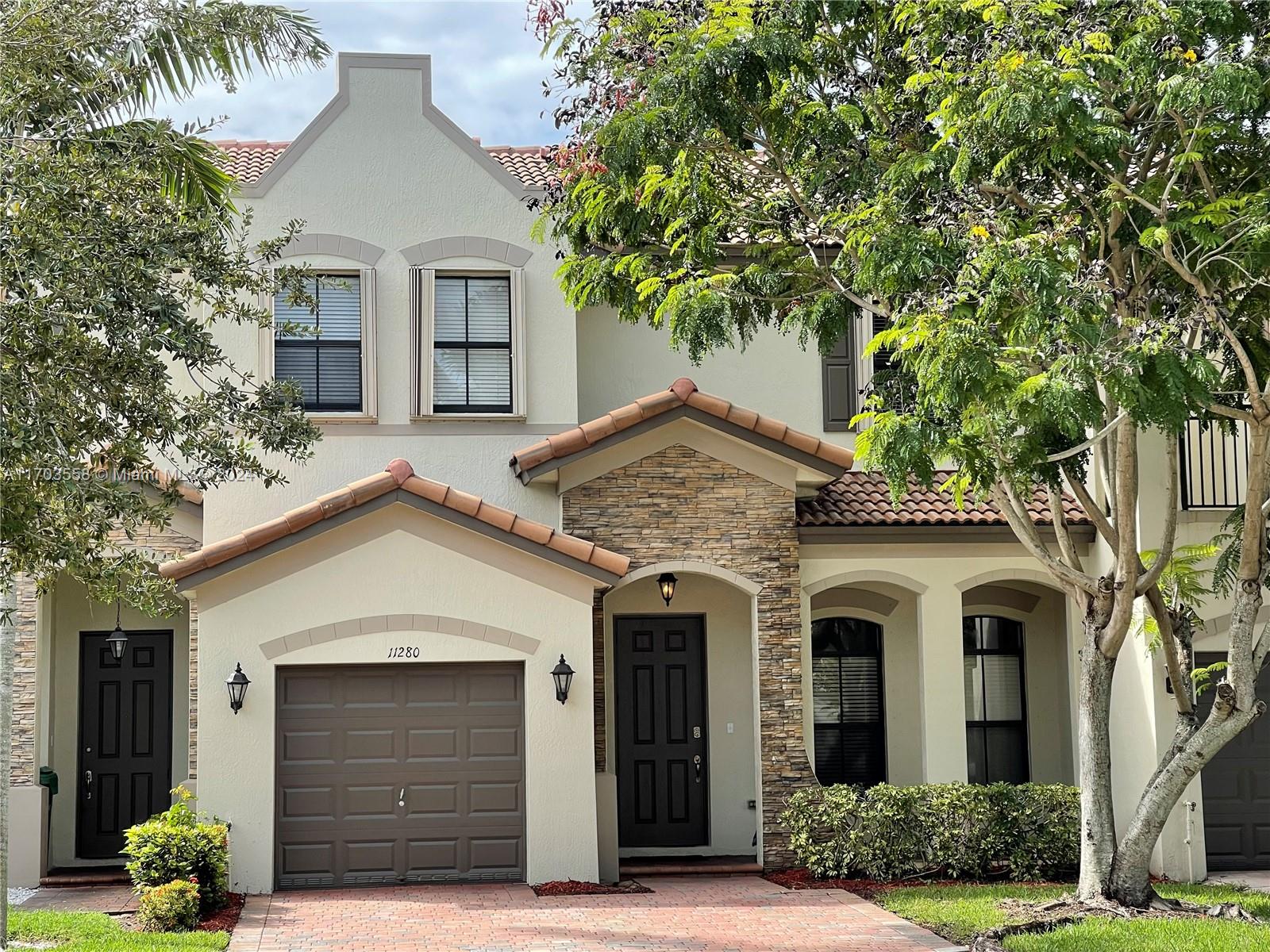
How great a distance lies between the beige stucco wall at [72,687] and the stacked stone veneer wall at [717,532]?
16.9ft

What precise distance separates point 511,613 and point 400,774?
6.94ft

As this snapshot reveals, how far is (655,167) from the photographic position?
1274 cm

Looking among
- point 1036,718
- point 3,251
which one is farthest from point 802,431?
point 3,251

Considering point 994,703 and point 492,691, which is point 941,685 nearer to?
point 994,703

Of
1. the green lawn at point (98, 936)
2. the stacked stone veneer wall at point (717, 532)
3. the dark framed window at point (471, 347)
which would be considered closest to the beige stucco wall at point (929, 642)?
the stacked stone veneer wall at point (717, 532)

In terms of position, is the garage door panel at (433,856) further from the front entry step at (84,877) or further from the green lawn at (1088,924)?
the green lawn at (1088,924)

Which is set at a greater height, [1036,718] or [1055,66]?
[1055,66]

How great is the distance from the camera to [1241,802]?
16.4 m

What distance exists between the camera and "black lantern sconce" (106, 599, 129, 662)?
54.1ft

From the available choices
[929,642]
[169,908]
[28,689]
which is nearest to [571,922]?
[169,908]

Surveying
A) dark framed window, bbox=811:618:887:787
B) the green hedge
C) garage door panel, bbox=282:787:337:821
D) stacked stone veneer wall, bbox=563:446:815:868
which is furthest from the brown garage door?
dark framed window, bbox=811:618:887:787

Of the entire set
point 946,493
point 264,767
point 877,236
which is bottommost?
point 264,767

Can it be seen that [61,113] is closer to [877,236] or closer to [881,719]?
[877,236]

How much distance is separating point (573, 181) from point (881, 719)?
839 centimetres
